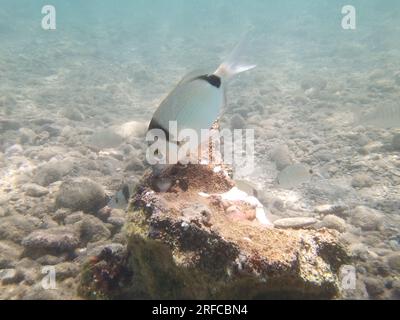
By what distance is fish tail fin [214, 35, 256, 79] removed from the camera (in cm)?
181

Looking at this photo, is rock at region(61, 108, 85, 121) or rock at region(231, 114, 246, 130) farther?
rock at region(61, 108, 85, 121)

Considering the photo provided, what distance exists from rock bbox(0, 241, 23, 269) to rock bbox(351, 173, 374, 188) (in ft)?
17.7

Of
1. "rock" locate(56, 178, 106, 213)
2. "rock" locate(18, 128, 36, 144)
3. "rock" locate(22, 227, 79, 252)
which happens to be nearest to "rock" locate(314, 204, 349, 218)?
"rock" locate(56, 178, 106, 213)

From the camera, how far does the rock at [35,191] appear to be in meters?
5.25

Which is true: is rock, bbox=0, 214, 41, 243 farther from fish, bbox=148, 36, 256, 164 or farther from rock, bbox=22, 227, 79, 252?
fish, bbox=148, 36, 256, 164

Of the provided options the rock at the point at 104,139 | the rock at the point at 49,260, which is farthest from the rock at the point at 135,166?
the rock at the point at 49,260

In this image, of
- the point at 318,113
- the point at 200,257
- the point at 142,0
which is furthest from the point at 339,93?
the point at 142,0

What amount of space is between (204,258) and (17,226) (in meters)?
3.08

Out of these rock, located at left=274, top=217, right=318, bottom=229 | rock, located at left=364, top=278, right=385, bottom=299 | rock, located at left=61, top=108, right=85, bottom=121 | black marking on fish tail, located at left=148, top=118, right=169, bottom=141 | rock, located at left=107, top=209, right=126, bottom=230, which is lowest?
rock, located at left=364, top=278, right=385, bottom=299

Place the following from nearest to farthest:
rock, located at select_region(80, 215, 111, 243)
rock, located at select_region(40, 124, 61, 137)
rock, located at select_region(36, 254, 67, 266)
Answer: rock, located at select_region(36, 254, 67, 266) → rock, located at select_region(80, 215, 111, 243) → rock, located at select_region(40, 124, 61, 137)

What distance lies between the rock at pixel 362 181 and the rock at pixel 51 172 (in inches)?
201

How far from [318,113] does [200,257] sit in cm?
912

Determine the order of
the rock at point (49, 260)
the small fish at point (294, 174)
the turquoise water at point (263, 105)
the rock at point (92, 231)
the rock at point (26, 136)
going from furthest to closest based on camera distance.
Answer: the rock at point (26, 136) < the turquoise water at point (263, 105) < the small fish at point (294, 174) < the rock at point (92, 231) < the rock at point (49, 260)

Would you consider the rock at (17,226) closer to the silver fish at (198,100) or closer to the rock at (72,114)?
the silver fish at (198,100)
